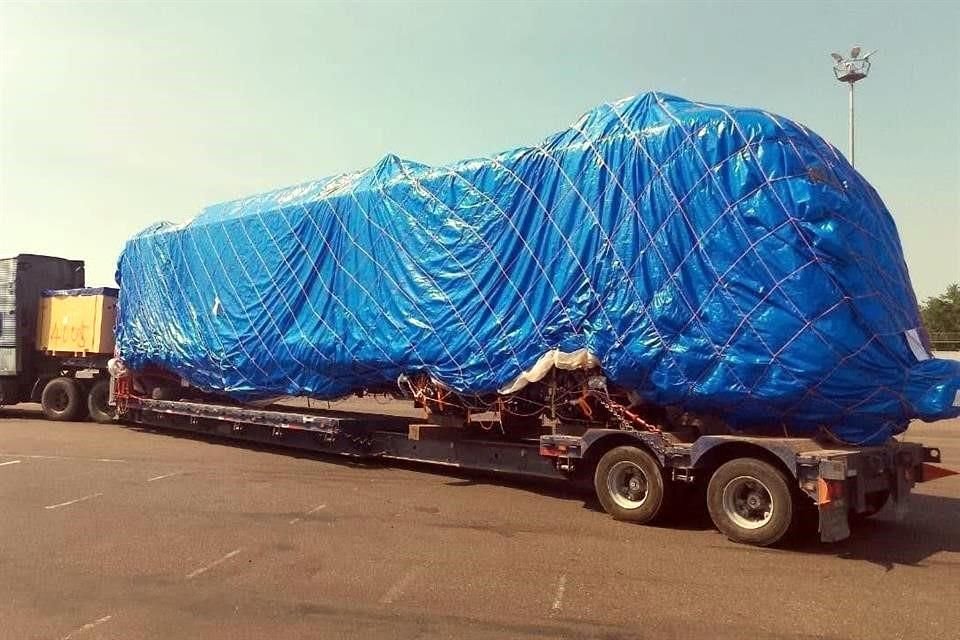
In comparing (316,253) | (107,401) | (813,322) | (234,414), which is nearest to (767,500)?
(813,322)

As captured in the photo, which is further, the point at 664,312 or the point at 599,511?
the point at 599,511

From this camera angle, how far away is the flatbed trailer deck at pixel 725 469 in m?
6.75

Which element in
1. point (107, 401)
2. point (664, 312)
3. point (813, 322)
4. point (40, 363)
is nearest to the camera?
point (813, 322)

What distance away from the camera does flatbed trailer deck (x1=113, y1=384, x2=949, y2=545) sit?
22.2ft

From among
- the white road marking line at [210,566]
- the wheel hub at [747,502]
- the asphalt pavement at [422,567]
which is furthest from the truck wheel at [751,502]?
the white road marking line at [210,566]

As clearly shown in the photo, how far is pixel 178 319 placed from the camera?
1388 cm

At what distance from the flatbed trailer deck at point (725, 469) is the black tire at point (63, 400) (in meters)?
10.9

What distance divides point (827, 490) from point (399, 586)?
3.65 meters

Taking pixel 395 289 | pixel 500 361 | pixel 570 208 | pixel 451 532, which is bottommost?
pixel 451 532

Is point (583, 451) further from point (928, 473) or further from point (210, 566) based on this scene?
point (210, 566)

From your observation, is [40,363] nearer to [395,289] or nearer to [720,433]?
[395,289]

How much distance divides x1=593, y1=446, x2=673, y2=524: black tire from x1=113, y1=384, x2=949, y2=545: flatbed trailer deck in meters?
0.01

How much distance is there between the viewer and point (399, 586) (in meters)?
5.80

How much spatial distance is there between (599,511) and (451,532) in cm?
193
